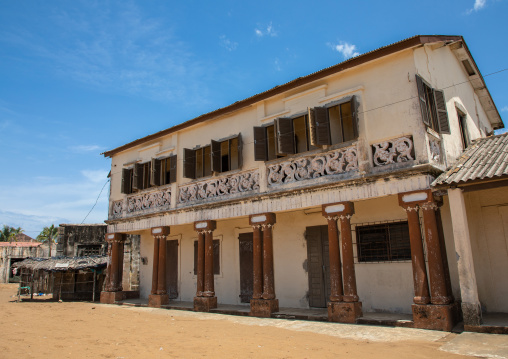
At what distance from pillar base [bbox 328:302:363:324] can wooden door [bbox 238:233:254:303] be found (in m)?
4.59

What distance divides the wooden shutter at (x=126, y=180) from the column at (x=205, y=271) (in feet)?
15.2

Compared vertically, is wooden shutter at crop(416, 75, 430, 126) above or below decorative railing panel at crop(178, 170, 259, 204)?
above

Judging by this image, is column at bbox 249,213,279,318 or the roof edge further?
column at bbox 249,213,279,318

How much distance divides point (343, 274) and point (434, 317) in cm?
227

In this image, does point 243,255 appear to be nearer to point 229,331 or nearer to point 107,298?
point 229,331

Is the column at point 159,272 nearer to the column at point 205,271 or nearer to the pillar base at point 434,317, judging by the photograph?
the column at point 205,271

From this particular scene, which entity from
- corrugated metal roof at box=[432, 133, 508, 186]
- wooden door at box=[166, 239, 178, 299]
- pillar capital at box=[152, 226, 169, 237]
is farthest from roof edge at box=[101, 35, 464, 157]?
wooden door at box=[166, 239, 178, 299]

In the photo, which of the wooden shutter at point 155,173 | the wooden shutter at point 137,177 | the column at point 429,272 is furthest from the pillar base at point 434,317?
the wooden shutter at point 137,177

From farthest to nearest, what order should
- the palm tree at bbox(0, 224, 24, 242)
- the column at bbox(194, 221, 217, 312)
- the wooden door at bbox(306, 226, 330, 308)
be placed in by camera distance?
the palm tree at bbox(0, 224, 24, 242) < the column at bbox(194, 221, 217, 312) < the wooden door at bbox(306, 226, 330, 308)

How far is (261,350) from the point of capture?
23.3 feet

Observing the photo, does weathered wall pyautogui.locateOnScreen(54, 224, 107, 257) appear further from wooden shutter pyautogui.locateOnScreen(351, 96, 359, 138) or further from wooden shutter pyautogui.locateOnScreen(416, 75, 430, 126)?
wooden shutter pyautogui.locateOnScreen(416, 75, 430, 126)

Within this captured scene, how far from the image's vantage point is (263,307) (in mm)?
11203

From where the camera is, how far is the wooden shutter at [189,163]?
13.8m

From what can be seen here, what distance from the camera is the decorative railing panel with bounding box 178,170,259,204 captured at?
39.9 feet
